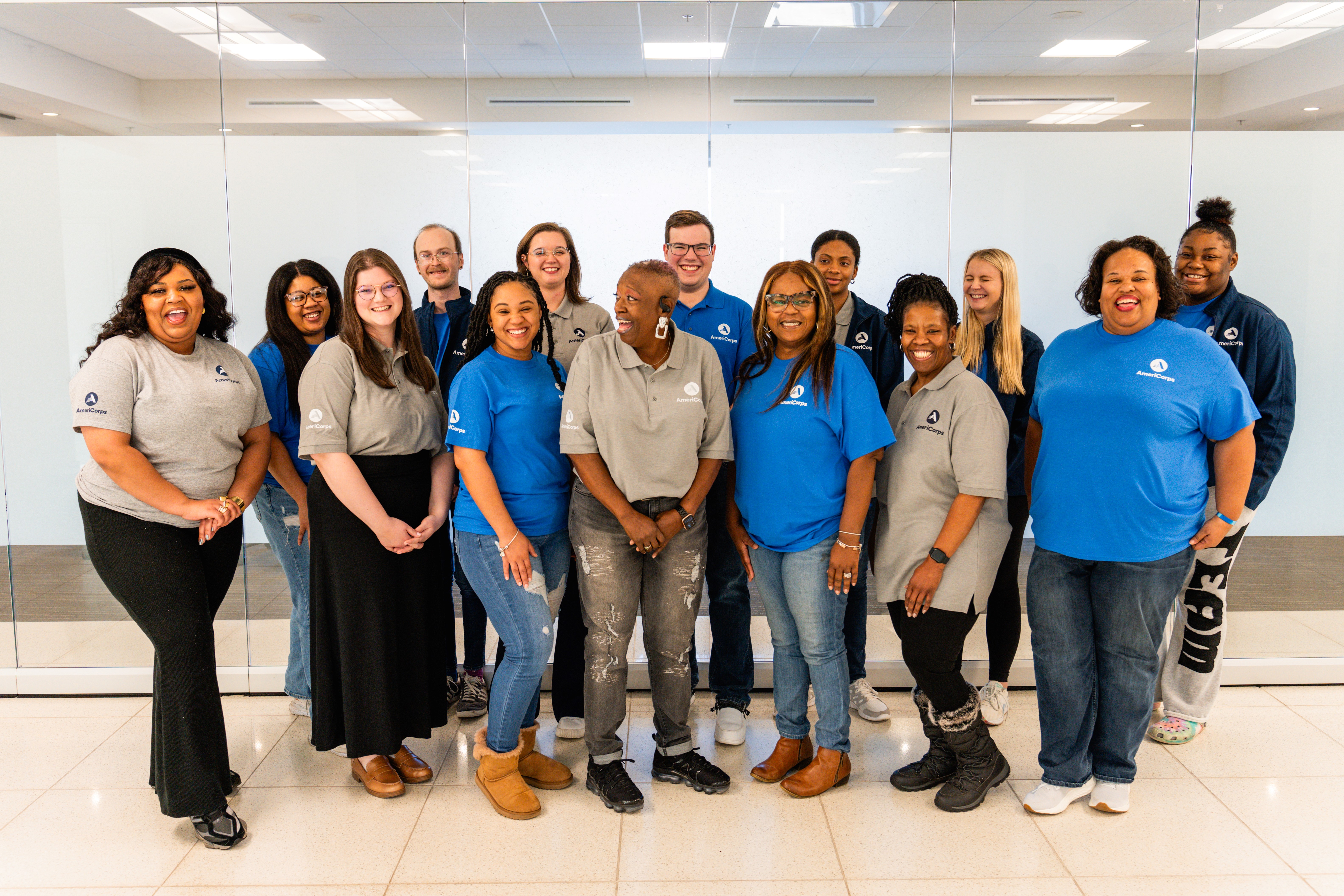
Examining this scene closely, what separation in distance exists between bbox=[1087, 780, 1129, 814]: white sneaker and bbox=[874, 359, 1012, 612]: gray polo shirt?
0.74 m

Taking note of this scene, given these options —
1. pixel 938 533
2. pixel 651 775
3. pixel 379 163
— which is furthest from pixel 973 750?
pixel 379 163

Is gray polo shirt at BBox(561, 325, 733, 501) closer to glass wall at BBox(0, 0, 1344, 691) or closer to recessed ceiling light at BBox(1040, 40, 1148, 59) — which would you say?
glass wall at BBox(0, 0, 1344, 691)

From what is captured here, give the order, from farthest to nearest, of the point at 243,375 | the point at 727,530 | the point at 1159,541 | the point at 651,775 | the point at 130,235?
the point at 130,235
the point at 727,530
the point at 651,775
the point at 243,375
the point at 1159,541

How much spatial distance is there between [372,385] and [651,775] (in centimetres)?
160

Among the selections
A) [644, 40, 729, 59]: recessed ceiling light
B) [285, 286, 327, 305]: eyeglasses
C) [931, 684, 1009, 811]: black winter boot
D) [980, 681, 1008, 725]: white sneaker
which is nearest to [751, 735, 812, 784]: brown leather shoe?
[931, 684, 1009, 811]: black winter boot

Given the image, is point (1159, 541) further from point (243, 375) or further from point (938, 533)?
point (243, 375)

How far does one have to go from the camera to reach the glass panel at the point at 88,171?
139 inches

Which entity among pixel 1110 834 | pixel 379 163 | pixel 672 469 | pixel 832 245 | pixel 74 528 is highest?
pixel 379 163

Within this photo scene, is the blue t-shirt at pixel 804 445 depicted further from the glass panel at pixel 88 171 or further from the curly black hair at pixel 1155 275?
the glass panel at pixel 88 171

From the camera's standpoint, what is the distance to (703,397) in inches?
104

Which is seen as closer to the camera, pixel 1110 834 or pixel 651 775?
pixel 1110 834

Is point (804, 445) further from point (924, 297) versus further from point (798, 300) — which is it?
point (924, 297)

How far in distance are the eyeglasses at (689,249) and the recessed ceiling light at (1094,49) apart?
171cm

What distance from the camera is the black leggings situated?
320cm
